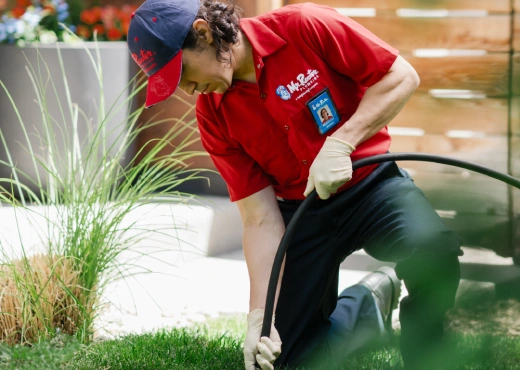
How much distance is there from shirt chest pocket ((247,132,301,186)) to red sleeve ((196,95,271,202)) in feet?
0.13

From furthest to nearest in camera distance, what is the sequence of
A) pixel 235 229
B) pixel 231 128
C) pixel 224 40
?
pixel 235 229 → pixel 231 128 → pixel 224 40

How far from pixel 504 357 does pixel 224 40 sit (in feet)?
4.76

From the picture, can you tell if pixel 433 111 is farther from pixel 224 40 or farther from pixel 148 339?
pixel 148 339

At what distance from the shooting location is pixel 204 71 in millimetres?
1827

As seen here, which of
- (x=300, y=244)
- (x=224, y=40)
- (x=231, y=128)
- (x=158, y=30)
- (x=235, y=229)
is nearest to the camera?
(x=158, y=30)

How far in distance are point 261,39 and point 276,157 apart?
1.20 ft

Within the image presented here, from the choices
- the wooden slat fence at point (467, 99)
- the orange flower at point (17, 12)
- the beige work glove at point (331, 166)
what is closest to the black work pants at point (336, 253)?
the beige work glove at point (331, 166)

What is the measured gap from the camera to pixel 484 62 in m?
0.47

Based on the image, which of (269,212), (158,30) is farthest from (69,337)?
(158,30)

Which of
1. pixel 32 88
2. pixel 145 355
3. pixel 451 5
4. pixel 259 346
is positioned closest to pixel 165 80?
pixel 259 346

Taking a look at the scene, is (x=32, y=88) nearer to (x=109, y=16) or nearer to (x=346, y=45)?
(x=109, y=16)

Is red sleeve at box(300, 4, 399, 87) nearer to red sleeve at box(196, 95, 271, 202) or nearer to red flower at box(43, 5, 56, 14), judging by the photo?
red sleeve at box(196, 95, 271, 202)

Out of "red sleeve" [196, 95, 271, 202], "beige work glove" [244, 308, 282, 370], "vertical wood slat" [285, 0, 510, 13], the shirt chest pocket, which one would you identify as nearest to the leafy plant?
"red sleeve" [196, 95, 271, 202]

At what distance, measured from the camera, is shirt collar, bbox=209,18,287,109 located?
1907mm
